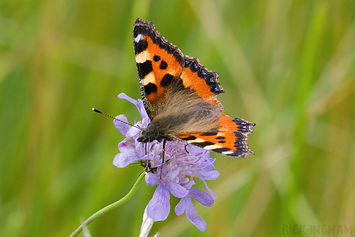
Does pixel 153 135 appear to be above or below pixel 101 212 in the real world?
above

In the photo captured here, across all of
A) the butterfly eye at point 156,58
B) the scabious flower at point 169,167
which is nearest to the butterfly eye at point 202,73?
the butterfly eye at point 156,58

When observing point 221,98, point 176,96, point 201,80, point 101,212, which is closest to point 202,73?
point 201,80

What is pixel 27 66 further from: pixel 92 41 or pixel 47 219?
pixel 47 219

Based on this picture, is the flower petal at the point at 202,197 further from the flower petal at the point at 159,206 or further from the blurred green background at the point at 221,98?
the blurred green background at the point at 221,98

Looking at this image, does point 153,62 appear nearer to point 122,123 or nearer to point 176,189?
point 122,123

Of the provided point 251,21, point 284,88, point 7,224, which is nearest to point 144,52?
point 7,224

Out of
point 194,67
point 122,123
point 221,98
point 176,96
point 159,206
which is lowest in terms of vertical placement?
point 159,206

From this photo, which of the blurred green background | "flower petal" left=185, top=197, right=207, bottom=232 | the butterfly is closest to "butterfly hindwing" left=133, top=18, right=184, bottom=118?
the butterfly

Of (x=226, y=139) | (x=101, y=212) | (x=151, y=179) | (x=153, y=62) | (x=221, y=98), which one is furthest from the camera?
(x=221, y=98)
